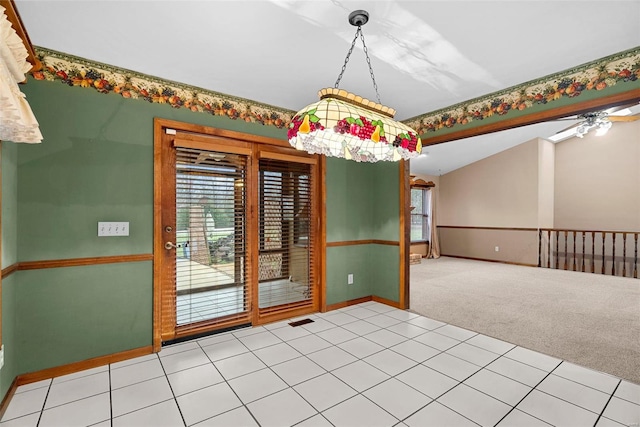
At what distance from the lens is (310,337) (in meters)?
3.02

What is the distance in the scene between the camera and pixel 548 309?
3934mm

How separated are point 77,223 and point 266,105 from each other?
7.02ft

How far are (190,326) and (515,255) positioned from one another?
25.2 feet

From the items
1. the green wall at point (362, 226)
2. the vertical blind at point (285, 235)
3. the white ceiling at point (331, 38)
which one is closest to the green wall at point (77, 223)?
the white ceiling at point (331, 38)

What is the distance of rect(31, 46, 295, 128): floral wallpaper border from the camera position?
2304mm

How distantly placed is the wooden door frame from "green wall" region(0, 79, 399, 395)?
0.05 metres

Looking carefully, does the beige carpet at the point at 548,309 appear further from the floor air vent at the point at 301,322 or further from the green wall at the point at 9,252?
the green wall at the point at 9,252

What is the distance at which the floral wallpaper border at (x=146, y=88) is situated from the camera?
2304 millimetres

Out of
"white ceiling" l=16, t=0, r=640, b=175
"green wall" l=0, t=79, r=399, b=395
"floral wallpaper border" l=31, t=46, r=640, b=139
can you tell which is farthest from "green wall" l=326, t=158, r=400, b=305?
"green wall" l=0, t=79, r=399, b=395

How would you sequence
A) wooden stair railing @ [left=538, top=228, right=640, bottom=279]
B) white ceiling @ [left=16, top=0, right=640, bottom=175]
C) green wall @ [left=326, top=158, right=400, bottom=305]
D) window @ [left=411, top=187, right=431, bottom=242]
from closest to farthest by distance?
white ceiling @ [left=16, top=0, right=640, bottom=175] → green wall @ [left=326, top=158, right=400, bottom=305] → wooden stair railing @ [left=538, top=228, right=640, bottom=279] → window @ [left=411, top=187, right=431, bottom=242]

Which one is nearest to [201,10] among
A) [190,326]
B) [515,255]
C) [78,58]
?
[78,58]

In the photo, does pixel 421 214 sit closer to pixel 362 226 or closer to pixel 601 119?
pixel 601 119

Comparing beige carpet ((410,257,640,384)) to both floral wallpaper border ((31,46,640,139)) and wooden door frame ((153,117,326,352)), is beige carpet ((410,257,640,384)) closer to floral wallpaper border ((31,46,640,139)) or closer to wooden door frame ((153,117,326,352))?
wooden door frame ((153,117,326,352))

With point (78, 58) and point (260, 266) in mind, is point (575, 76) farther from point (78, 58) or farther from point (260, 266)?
point (78, 58)
